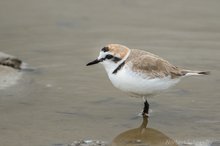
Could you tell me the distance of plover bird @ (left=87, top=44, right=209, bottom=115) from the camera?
7305 mm

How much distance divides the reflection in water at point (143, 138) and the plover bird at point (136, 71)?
1.65ft

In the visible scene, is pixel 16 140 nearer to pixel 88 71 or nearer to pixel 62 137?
pixel 62 137

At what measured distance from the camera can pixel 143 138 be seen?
709 centimetres

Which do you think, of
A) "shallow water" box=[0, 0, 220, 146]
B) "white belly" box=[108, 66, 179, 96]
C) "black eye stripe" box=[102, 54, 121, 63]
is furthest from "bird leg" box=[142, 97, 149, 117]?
"black eye stripe" box=[102, 54, 121, 63]

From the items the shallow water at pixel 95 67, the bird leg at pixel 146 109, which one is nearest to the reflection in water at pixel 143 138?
the shallow water at pixel 95 67

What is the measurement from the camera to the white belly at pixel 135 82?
7.28m

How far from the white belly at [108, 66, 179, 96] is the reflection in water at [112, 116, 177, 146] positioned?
482 millimetres

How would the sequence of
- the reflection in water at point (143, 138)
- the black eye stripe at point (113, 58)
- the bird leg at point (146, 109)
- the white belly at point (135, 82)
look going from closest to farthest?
the reflection in water at point (143, 138) → the white belly at point (135, 82) → the black eye stripe at point (113, 58) → the bird leg at point (146, 109)

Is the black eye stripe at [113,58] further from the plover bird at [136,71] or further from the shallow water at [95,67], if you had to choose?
the shallow water at [95,67]

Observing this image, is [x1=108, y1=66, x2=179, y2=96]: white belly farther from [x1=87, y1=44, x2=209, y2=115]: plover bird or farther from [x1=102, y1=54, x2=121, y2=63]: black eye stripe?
[x1=102, y1=54, x2=121, y2=63]: black eye stripe

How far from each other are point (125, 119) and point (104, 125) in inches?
14.0

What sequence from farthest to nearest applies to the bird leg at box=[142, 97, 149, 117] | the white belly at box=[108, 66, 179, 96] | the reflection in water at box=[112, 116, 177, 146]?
the bird leg at box=[142, 97, 149, 117] → the white belly at box=[108, 66, 179, 96] → the reflection in water at box=[112, 116, 177, 146]

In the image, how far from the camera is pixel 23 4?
12695mm

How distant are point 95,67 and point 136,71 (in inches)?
92.6
